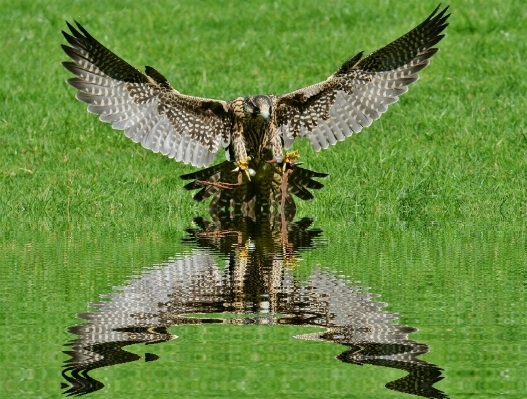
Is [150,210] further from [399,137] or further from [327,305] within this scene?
[327,305]

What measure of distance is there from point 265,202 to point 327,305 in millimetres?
5146

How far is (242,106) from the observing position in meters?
11.8

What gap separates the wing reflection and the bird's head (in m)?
A: 2.12

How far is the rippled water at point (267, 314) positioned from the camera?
→ 5.20m

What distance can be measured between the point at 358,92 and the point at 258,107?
4.84 feet

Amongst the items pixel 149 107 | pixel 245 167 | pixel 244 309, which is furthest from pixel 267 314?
pixel 149 107

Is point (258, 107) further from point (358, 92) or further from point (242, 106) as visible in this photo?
point (358, 92)

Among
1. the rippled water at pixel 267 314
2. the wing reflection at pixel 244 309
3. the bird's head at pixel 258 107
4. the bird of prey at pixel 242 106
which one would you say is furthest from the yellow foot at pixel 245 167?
the wing reflection at pixel 244 309

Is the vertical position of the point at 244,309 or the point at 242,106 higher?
the point at 242,106

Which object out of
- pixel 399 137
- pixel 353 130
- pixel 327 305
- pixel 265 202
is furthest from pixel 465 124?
pixel 327 305

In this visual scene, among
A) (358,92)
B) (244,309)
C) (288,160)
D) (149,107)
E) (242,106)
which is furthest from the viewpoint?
(358,92)

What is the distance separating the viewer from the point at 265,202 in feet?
39.5

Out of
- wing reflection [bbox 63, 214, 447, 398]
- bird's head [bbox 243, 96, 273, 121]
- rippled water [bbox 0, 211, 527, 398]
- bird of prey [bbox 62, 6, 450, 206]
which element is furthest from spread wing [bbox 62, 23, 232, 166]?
wing reflection [bbox 63, 214, 447, 398]

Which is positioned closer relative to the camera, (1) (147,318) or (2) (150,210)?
(1) (147,318)
